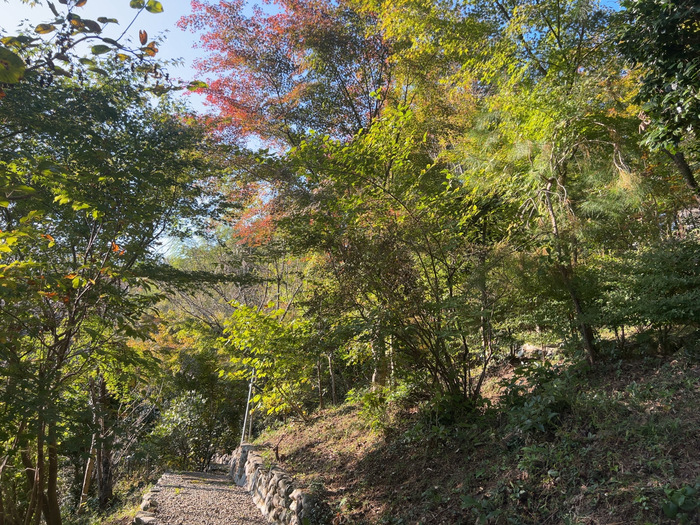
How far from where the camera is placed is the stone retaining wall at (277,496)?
158 inches

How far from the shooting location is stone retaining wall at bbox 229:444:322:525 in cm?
402

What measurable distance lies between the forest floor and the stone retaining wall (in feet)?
0.75

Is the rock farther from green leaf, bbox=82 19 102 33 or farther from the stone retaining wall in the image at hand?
green leaf, bbox=82 19 102 33

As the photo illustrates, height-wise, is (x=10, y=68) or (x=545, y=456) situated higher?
(x=10, y=68)

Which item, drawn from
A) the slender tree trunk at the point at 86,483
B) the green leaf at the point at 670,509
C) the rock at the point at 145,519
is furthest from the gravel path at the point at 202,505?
the green leaf at the point at 670,509

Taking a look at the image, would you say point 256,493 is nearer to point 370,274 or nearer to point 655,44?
point 370,274

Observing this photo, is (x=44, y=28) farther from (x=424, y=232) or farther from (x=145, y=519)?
(x=145, y=519)

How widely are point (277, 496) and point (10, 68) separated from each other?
4.91 metres

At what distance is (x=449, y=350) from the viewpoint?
433 centimetres

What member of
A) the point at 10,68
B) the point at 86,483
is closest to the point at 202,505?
the point at 86,483

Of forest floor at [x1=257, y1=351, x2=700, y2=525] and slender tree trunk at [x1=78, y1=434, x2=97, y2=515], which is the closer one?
forest floor at [x1=257, y1=351, x2=700, y2=525]

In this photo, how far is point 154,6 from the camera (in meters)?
1.41

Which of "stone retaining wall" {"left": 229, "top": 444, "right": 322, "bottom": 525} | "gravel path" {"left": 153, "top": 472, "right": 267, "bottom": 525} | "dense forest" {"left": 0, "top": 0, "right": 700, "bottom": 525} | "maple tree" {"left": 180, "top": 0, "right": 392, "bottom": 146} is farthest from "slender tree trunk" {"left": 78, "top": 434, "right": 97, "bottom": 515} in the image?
"maple tree" {"left": 180, "top": 0, "right": 392, "bottom": 146}

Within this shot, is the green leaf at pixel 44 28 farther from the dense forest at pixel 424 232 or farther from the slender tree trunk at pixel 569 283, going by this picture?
the slender tree trunk at pixel 569 283
